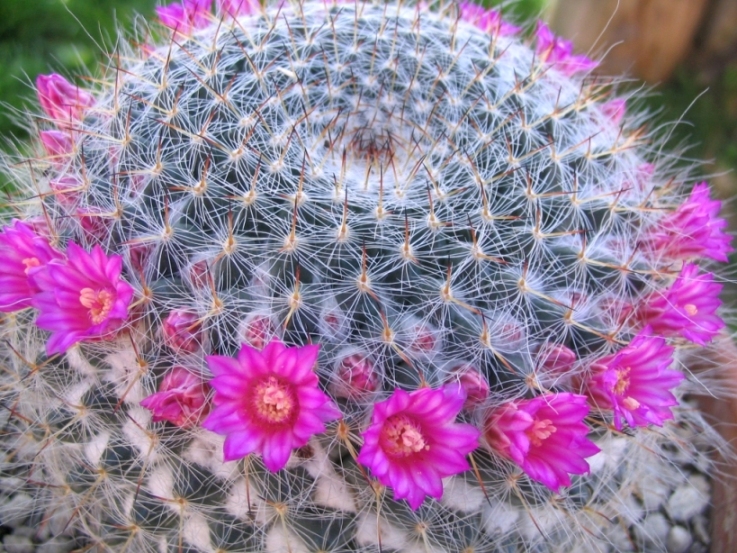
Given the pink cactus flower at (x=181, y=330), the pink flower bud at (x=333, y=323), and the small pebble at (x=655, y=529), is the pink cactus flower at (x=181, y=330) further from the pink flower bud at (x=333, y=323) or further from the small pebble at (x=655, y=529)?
the small pebble at (x=655, y=529)

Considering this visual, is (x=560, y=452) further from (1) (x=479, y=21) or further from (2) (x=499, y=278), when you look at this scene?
(1) (x=479, y=21)

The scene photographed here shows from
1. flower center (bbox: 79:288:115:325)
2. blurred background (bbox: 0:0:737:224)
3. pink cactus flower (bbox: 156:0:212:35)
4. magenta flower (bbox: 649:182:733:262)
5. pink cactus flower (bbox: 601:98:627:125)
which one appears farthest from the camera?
blurred background (bbox: 0:0:737:224)

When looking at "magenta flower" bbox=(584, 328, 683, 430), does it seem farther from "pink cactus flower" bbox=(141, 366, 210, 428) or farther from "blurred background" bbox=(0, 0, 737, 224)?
"blurred background" bbox=(0, 0, 737, 224)

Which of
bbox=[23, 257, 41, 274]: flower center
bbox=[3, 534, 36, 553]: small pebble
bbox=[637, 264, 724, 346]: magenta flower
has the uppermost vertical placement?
bbox=[637, 264, 724, 346]: magenta flower

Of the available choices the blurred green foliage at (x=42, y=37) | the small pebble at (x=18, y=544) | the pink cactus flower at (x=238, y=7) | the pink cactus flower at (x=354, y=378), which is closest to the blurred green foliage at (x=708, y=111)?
the pink cactus flower at (x=238, y=7)

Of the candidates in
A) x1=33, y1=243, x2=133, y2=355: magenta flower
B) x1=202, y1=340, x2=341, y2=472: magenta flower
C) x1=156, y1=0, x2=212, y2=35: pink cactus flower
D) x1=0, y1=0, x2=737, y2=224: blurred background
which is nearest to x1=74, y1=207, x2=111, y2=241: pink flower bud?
x1=33, y1=243, x2=133, y2=355: magenta flower

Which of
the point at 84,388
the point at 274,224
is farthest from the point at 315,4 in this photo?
the point at 84,388
